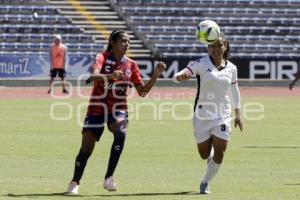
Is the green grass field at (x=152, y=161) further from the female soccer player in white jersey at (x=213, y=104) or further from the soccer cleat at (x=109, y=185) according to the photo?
the female soccer player in white jersey at (x=213, y=104)

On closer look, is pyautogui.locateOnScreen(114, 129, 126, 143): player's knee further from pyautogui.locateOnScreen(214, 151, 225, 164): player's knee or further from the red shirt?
pyautogui.locateOnScreen(214, 151, 225, 164): player's knee

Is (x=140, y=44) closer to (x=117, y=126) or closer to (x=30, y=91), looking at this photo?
(x=30, y=91)

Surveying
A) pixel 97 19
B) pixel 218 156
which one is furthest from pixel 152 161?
pixel 97 19

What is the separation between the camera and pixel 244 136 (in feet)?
72.5

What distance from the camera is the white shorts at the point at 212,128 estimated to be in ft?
40.8

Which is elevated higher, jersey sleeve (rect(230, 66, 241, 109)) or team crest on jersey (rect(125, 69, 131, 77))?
team crest on jersey (rect(125, 69, 131, 77))

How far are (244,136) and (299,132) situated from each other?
1510 mm

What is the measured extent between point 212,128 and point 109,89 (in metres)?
1.33

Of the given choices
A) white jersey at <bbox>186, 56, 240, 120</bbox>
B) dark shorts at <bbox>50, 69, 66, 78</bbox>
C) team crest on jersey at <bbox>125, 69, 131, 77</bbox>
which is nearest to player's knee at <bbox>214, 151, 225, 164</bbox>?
white jersey at <bbox>186, 56, 240, 120</bbox>

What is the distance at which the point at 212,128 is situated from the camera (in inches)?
490

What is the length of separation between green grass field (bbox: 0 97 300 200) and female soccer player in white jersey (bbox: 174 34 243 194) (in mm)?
551

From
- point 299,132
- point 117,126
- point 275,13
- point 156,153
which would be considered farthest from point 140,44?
point 117,126

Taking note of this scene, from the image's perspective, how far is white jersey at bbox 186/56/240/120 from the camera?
1243 centimetres

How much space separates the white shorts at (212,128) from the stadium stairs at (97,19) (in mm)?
37888
